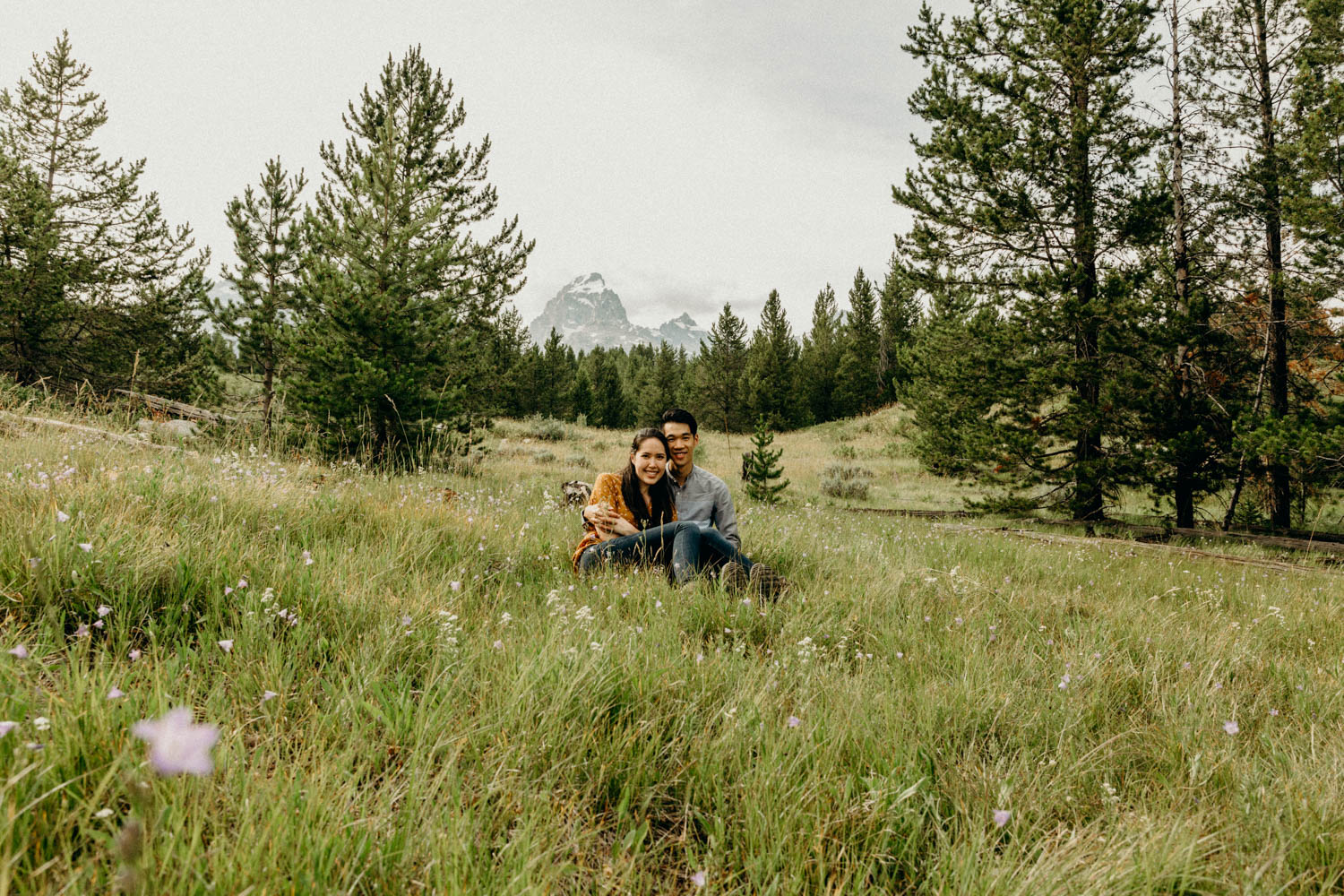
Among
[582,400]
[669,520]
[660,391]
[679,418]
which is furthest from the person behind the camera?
[660,391]

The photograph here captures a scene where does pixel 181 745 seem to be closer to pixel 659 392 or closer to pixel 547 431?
pixel 547 431

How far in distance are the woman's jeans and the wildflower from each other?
3217 millimetres

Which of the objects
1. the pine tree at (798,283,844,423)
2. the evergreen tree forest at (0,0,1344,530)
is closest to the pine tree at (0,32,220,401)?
the evergreen tree forest at (0,0,1344,530)

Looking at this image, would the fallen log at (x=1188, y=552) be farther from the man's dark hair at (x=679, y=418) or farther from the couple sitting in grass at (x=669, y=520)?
the man's dark hair at (x=679, y=418)

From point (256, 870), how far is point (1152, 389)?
13.9 metres

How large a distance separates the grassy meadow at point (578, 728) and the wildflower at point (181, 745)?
0.07 meters

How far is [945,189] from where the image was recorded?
12258 millimetres

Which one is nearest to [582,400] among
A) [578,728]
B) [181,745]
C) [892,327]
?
[892,327]

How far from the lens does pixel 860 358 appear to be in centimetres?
5100

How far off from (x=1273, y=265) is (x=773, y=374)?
3606 centimetres

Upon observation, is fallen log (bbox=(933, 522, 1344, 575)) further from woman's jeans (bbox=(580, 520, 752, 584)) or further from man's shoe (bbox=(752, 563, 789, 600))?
woman's jeans (bbox=(580, 520, 752, 584))

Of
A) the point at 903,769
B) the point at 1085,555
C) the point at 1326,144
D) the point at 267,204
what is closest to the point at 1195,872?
the point at 903,769

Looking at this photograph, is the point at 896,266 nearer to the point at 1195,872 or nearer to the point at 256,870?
the point at 1195,872

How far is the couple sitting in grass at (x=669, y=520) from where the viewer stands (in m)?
3.72
